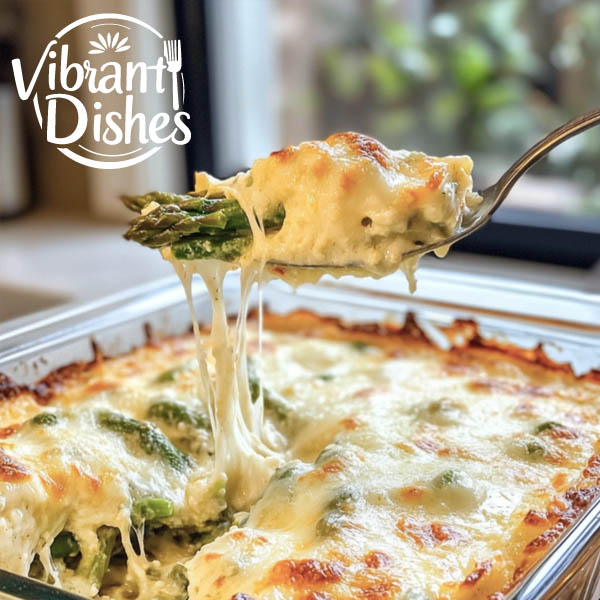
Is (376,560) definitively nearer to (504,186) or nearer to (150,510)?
(150,510)

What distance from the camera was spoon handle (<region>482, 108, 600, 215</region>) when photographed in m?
1.46

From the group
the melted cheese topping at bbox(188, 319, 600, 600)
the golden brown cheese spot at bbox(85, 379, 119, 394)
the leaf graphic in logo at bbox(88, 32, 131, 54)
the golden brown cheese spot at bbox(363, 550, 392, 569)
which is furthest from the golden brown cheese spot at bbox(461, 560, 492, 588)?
the leaf graphic in logo at bbox(88, 32, 131, 54)

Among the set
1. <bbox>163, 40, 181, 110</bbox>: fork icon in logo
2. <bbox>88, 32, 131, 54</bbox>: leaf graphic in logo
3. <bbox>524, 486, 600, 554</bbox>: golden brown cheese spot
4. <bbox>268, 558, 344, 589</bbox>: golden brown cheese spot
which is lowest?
<bbox>524, 486, 600, 554</bbox>: golden brown cheese spot

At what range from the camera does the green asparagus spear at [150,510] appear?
158 centimetres

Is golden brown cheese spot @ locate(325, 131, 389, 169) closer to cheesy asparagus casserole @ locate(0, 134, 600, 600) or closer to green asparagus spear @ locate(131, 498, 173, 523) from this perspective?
cheesy asparagus casserole @ locate(0, 134, 600, 600)

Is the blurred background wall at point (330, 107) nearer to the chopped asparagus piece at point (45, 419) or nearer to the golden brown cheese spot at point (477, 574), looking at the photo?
the chopped asparagus piece at point (45, 419)

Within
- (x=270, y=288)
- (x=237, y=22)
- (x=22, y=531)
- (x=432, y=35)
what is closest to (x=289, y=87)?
(x=237, y=22)

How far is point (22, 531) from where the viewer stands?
58.9 inches

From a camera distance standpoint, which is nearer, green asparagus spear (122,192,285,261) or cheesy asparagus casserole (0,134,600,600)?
cheesy asparagus casserole (0,134,600,600)

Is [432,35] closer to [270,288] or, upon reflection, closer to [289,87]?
[289,87]

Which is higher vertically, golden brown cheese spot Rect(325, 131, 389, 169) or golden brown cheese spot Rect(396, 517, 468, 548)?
golden brown cheese spot Rect(325, 131, 389, 169)

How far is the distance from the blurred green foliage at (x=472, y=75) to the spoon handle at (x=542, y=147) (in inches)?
60.6

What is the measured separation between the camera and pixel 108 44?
354 centimetres

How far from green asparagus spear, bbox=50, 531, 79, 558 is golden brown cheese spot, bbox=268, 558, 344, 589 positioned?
433mm
